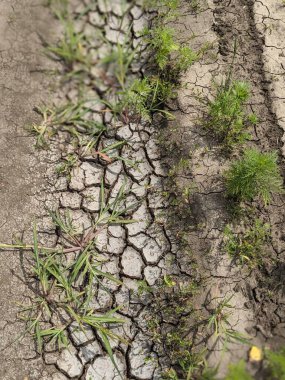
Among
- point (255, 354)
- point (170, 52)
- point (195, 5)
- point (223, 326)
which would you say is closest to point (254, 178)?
point (223, 326)

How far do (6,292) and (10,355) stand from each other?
400 millimetres

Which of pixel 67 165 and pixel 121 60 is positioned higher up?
pixel 121 60

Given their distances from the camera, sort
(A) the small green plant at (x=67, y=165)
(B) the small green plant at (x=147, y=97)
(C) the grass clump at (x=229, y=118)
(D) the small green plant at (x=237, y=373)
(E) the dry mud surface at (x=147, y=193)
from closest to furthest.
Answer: (D) the small green plant at (x=237, y=373)
(E) the dry mud surface at (x=147, y=193)
(C) the grass clump at (x=229, y=118)
(A) the small green plant at (x=67, y=165)
(B) the small green plant at (x=147, y=97)

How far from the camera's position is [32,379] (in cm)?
282

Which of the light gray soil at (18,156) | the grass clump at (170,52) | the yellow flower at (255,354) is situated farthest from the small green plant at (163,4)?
the yellow flower at (255,354)

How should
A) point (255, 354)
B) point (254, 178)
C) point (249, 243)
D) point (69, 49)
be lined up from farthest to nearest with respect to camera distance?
point (69, 49), point (249, 243), point (254, 178), point (255, 354)

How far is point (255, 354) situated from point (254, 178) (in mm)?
1093

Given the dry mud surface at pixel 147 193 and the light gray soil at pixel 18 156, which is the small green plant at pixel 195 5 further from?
the light gray soil at pixel 18 156

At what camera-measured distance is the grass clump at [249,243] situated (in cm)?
300

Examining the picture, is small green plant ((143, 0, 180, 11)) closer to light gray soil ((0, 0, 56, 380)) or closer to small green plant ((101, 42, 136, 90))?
small green plant ((101, 42, 136, 90))

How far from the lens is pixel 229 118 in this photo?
3.30 metres

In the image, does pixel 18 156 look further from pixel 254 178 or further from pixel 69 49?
pixel 254 178

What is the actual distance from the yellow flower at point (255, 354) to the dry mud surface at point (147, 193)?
5cm

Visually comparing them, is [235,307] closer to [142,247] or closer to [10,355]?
[142,247]
